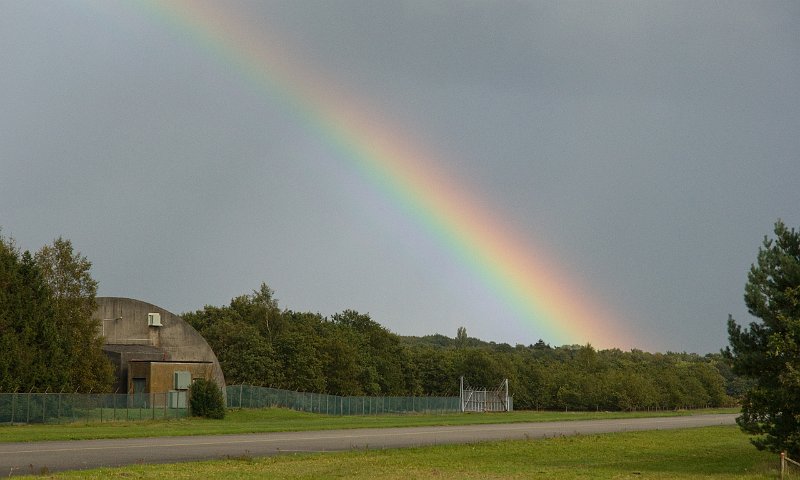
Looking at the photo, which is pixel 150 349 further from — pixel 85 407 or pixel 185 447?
pixel 185 447

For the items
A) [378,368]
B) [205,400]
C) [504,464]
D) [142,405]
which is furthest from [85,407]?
[378,368]

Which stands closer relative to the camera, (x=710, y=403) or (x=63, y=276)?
(x=63, y=276)

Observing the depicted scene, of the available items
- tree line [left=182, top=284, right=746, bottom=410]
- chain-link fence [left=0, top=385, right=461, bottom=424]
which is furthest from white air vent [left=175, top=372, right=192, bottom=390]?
tree line [left=182, top=284, right=746, bottom=410]

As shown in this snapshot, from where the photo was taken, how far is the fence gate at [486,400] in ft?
359

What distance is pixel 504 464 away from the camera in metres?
30.5

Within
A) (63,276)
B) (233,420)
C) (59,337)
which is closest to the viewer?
(59,337)

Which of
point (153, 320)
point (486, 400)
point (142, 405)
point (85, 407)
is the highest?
point (153, 320)

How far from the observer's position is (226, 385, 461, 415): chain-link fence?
79.7 meters

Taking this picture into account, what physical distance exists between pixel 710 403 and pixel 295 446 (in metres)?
126

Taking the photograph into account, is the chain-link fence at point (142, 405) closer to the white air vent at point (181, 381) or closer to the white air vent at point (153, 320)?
the white air vent at point (181, 381)

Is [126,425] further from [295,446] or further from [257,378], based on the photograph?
[257,378]

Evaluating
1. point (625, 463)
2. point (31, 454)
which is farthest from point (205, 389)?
point (625, 463)

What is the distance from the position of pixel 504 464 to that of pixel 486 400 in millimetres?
83113

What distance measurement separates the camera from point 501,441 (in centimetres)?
4309
